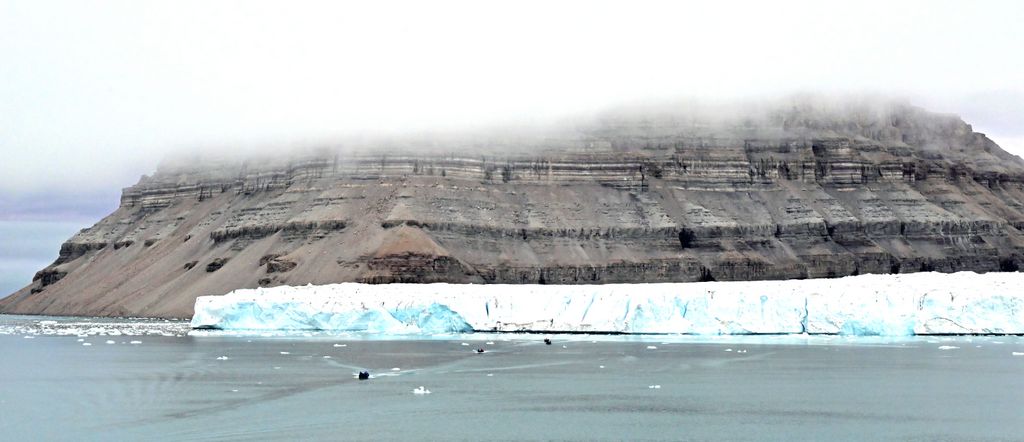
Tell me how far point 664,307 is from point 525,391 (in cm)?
2901

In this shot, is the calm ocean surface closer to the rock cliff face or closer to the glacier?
the glacier

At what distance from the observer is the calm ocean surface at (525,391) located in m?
32.6

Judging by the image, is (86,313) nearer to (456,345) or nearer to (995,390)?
(456,345)

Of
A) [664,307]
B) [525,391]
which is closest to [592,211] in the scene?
[664,307]

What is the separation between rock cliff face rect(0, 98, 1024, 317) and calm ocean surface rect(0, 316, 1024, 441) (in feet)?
199

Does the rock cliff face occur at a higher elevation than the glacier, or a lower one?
higher

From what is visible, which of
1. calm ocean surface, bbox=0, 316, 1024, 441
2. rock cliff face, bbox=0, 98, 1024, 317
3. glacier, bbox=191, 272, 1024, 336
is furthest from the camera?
rock cliff face, bbox=0, 98, 1024, 317

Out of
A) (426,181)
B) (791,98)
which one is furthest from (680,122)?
(426,181)

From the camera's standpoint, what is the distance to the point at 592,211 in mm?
139375

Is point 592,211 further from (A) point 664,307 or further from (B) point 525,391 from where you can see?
(B) point 525,391

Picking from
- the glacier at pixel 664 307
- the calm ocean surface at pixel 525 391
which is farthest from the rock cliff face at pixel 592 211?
the calm ocean surface at pixel 525 391

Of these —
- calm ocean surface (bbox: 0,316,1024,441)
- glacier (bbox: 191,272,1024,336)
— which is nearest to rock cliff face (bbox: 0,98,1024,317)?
glacier (bbox: 191,272,1024,336)

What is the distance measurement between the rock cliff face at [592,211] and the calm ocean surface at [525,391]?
199ft

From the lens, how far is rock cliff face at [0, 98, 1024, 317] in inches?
5010
